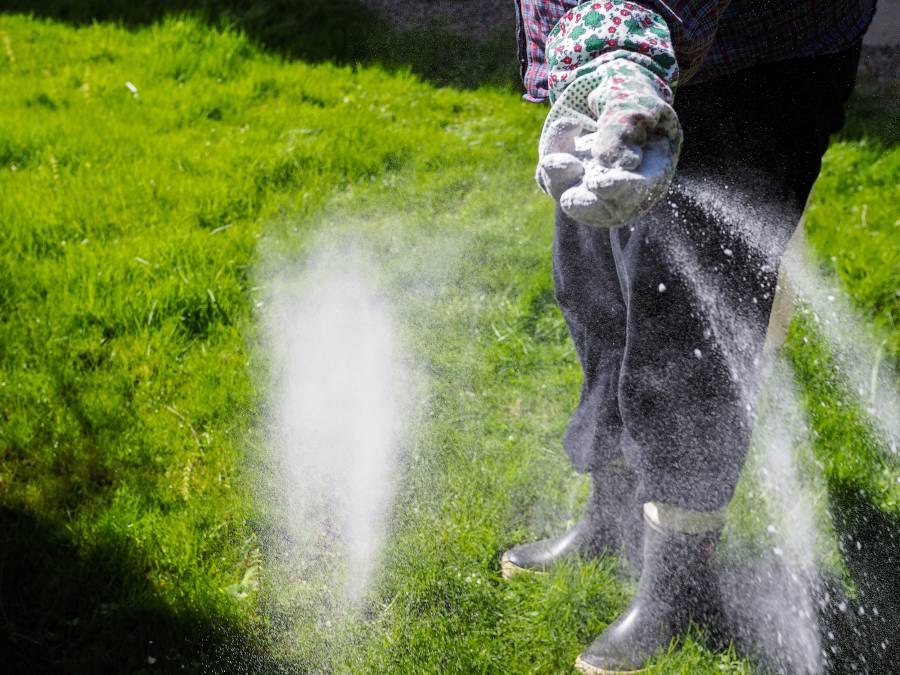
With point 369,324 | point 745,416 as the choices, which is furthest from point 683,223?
point 369,324

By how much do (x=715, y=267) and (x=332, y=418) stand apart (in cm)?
141

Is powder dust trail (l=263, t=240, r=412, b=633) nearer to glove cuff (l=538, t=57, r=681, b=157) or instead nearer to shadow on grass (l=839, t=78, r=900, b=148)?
glove cuff (l=538, t=57, r=681, b=157)

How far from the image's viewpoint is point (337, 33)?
5066 mm

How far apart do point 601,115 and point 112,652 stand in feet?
5.12

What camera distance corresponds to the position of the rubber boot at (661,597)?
1783mm

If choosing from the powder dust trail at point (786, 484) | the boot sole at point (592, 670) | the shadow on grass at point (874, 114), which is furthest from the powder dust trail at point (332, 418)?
the shadow on grass at point (874, 114)

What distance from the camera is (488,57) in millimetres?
4859

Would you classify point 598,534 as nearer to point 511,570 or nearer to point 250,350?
point 511,570

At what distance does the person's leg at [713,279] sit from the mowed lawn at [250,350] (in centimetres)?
44

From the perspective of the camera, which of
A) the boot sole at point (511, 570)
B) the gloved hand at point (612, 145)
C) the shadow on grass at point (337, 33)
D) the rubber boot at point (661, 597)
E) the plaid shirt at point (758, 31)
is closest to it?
the gloved hand at point (612, 145)

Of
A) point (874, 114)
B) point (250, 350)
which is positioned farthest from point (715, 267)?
point (874, 114)

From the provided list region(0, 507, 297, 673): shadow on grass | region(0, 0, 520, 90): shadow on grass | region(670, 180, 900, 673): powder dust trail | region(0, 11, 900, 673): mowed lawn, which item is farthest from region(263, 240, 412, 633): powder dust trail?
region(0, 0, 520, 90): shadow on grass

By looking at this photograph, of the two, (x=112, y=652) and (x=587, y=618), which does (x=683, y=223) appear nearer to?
(x=587, y=618)

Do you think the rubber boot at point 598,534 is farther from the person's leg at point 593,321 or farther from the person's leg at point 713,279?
the person's leg at point 713,279
